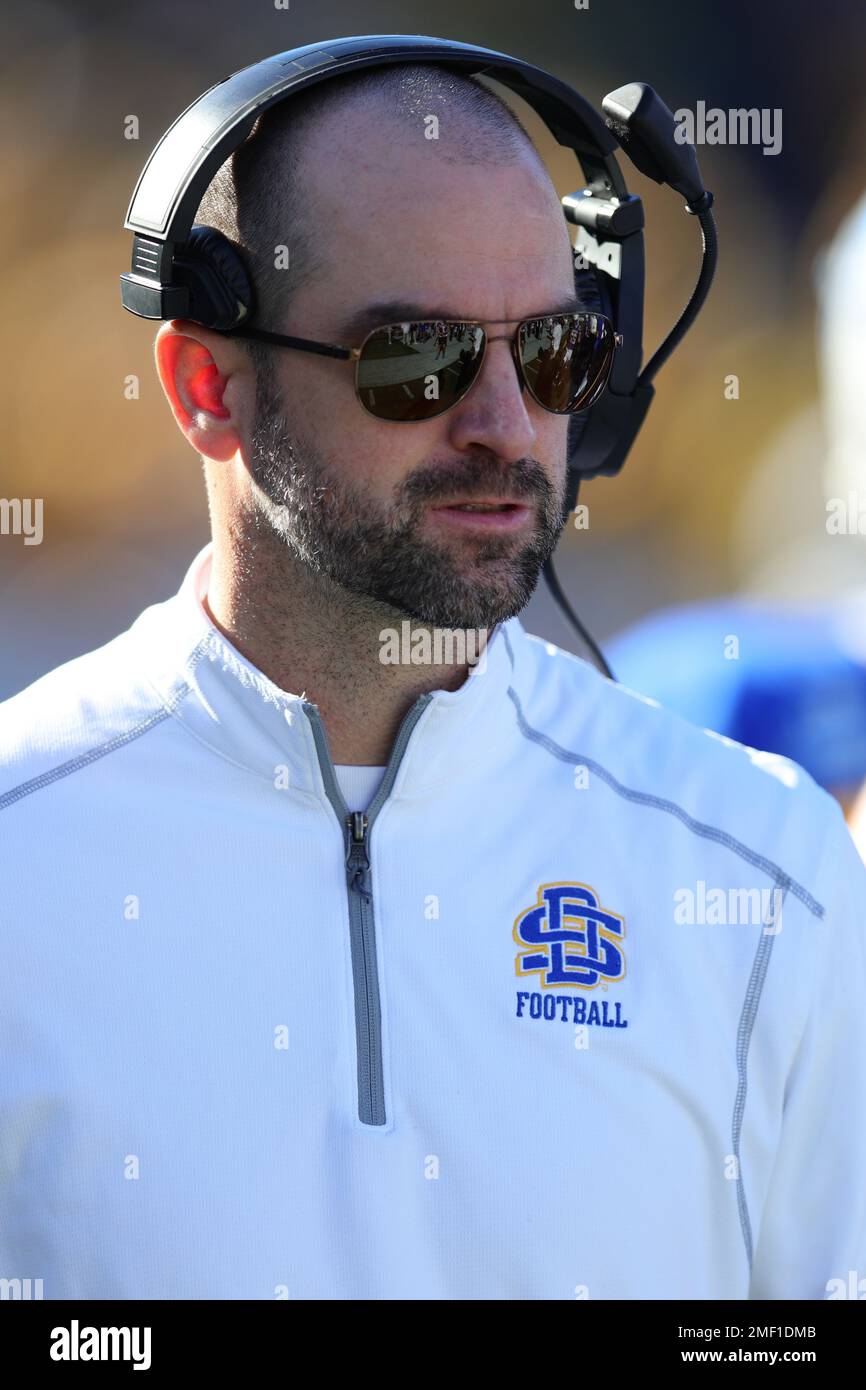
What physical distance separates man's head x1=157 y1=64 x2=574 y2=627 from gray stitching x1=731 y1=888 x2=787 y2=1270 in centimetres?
45

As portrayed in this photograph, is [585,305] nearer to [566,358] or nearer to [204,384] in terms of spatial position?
[566,358]

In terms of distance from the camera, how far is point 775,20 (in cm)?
552

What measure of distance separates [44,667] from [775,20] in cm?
355

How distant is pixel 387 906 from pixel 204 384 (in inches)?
24.5

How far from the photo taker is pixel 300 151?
156 centimetres

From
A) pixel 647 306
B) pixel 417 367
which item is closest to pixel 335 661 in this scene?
pixel 417 367

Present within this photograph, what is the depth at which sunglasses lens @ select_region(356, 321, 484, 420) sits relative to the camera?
1.46 meters

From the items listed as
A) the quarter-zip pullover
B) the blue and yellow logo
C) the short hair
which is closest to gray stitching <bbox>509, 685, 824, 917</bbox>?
the quarter-zip pullover

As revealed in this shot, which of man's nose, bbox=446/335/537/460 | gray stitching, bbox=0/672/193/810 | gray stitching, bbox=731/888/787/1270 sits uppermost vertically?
man's nose, bbox=446/335/537/460

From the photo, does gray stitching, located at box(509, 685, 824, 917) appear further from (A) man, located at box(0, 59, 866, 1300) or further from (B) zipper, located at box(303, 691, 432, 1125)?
(B) zipper, located at box(303, 691, 432, 1125)

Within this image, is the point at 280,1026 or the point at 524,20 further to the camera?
the point at 524,20

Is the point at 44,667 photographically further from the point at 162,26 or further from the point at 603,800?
the point at 603,800

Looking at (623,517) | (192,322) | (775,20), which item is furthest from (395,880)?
(775,20)
